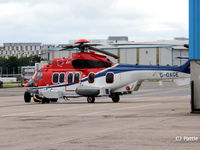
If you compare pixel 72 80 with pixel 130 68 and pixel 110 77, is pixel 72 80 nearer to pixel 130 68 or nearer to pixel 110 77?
pixel 110 77

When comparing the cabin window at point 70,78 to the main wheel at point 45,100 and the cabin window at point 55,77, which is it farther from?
the main wheel at point 45,100

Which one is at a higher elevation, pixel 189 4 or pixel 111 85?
pixel 189 4

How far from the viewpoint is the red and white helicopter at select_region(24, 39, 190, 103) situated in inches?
1063

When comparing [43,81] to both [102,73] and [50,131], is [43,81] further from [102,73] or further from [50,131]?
[50,131]

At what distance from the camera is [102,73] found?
28.4 m

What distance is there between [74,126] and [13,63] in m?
164

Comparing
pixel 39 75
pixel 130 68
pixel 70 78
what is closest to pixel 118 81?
pixel 130 68

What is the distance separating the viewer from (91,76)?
2869 centimetres

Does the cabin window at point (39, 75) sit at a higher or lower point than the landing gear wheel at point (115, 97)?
higher

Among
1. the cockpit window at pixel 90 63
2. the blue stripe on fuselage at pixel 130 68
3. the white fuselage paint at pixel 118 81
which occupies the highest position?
the cockpit window at pixel 90 63

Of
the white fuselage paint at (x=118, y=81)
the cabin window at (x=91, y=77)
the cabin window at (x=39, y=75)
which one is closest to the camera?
the white fuselage paint at (x=118, y=81)

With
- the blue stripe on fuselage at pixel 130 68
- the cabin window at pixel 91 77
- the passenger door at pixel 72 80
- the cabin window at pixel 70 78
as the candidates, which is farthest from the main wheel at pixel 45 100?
the cabin window at pixel 91 77

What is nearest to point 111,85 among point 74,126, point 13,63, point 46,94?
point 46,94

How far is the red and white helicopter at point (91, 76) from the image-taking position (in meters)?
27.0
